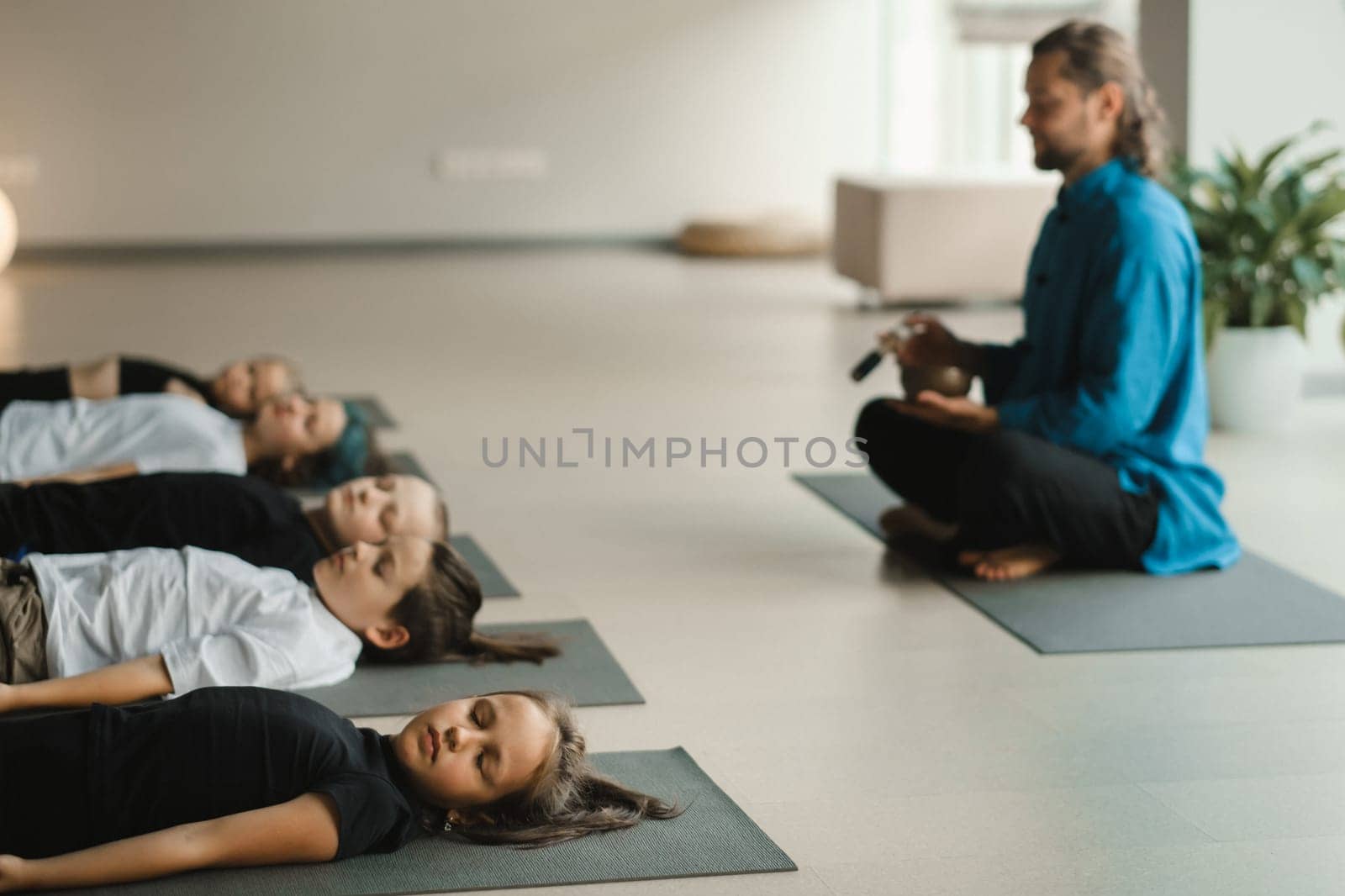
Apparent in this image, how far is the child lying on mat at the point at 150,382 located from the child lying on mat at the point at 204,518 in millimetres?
1113

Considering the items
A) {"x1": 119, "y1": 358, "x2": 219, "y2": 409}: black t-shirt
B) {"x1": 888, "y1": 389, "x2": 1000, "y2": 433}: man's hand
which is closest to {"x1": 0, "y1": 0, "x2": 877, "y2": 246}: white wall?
{"x1": 119, "y1": 358, "x2": 219, "y2": 409}: black t-shirt

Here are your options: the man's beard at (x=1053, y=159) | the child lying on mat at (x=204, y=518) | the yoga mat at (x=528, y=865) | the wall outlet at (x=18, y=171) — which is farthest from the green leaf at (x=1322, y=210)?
the wall outlet at (x=18, y=171)

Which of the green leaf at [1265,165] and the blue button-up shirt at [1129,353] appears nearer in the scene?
the blue button-up shirt at [1129,353]

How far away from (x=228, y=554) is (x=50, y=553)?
371 mm

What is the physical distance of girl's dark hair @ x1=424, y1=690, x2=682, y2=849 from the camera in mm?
2238

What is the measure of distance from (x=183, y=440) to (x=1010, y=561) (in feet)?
6.14

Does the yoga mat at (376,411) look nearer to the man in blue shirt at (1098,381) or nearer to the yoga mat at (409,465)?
the yoga mat at (409,465)

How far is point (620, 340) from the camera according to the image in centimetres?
686

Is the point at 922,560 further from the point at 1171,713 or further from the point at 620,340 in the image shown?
the point at 620,340

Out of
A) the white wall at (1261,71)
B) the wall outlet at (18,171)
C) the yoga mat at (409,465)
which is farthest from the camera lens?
the wall outlet at (18,171)

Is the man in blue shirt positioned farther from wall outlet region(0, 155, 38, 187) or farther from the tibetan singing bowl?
wall outlet region(0, 155, 38, 187)

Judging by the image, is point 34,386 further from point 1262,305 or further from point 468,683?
point 1262,305

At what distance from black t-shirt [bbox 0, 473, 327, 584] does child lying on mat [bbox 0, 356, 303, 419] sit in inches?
43.9

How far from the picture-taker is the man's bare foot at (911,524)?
3980 millimetres
